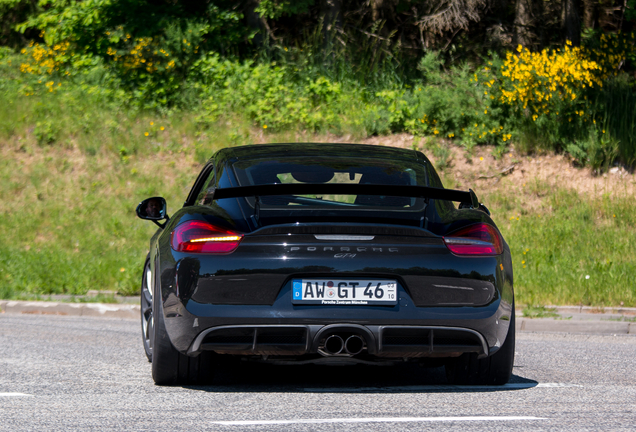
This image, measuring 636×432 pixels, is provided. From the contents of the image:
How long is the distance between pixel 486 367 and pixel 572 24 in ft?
45.9

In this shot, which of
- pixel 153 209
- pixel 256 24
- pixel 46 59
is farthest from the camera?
pixel 256 24

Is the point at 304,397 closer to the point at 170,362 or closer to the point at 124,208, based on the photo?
the point at 170,362

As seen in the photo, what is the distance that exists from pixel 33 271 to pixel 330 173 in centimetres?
705

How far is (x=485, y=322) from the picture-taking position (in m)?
4.67

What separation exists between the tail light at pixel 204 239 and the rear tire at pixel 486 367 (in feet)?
5.40

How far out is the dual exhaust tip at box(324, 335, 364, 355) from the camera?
15.1 feet

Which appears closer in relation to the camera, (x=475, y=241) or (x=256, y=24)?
(x=475, y=241)

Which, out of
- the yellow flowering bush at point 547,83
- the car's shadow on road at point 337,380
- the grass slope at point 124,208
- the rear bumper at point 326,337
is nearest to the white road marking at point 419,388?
the car's shadow on road at point 337,380

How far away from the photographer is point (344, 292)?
4551 mm

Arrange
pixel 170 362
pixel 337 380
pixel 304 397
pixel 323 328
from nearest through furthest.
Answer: pixel 323 328 < pixel 304 397 < pixel 170 362 < pixel 337 380

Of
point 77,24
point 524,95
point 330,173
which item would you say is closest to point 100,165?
point 77,24

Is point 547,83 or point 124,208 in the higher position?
point 547,83

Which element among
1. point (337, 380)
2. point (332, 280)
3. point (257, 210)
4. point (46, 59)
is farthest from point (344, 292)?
point (46, 59)

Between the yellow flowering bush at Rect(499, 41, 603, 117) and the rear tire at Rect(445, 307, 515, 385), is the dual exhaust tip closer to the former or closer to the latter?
the rear tire at Rect(445, 307, 515, 385)
